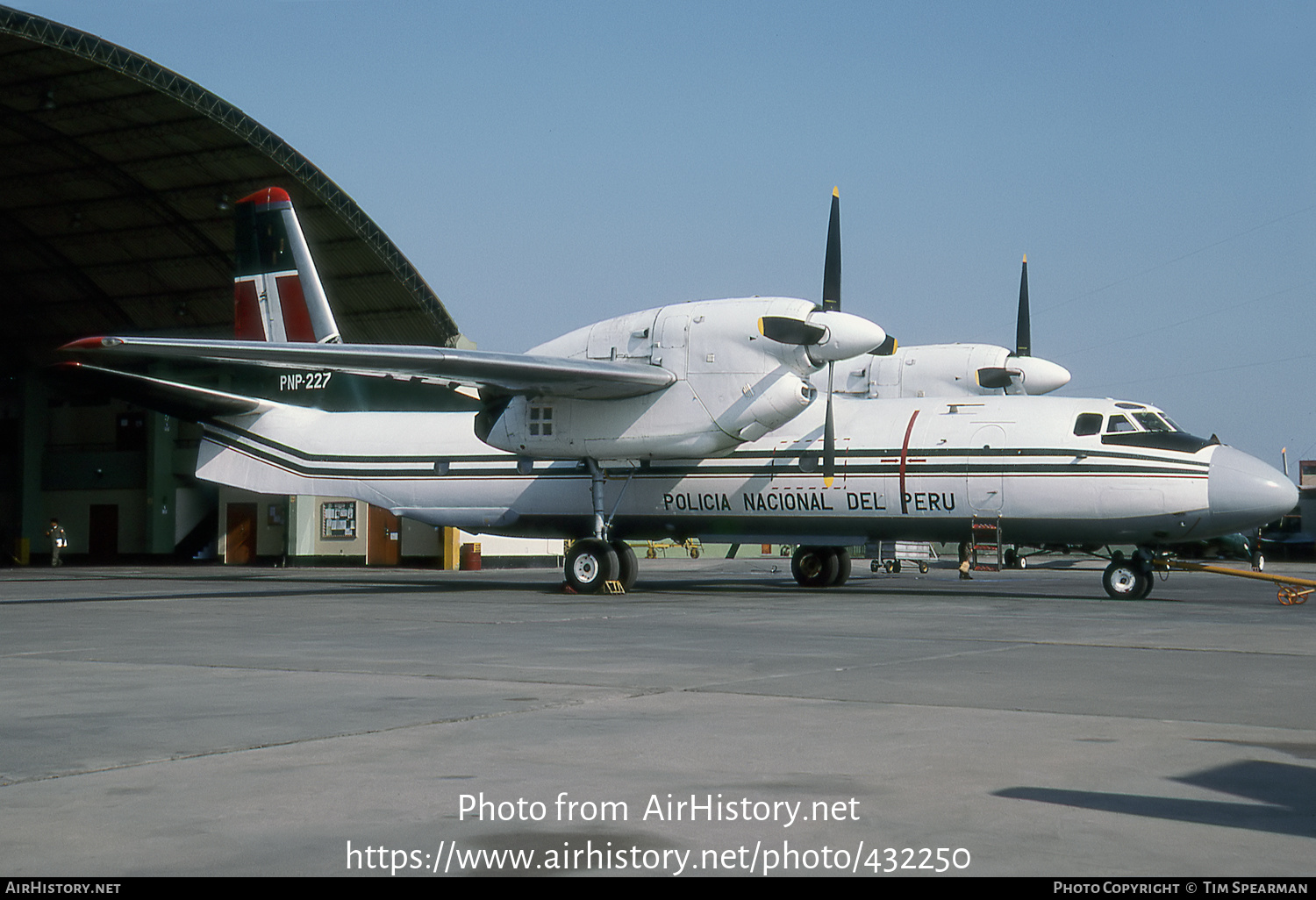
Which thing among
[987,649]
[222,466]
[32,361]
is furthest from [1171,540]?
[32,361]

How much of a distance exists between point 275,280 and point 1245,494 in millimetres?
20020

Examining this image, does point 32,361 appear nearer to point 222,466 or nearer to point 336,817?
point 222,466

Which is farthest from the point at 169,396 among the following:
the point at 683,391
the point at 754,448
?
the point at 754,448

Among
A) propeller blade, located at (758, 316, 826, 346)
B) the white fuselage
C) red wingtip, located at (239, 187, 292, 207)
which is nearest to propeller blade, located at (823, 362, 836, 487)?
the white fuselage

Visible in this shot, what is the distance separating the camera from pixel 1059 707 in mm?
7066

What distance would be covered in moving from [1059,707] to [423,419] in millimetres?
18868

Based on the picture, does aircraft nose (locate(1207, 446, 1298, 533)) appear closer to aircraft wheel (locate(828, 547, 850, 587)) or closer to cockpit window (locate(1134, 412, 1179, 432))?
cockpit window (locate(1134, 412, 1179, 432))

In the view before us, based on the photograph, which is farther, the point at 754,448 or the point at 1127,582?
the point at 754,448

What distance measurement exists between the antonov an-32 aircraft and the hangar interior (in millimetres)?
11942

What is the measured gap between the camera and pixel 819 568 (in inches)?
937

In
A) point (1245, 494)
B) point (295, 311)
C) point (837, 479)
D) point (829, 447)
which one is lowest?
point (1245, 494)

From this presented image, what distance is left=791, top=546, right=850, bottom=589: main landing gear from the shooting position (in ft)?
77.9

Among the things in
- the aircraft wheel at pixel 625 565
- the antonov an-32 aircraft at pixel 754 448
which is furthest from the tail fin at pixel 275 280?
the aircraft wheel at pixel 625 565

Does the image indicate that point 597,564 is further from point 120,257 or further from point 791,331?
point 120,257
